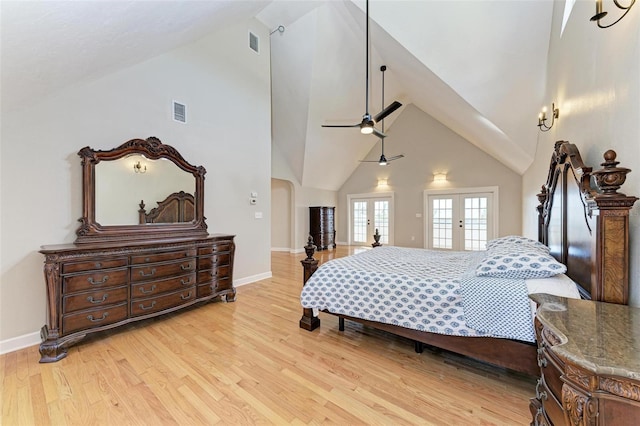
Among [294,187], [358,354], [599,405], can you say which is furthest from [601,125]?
[294,187]

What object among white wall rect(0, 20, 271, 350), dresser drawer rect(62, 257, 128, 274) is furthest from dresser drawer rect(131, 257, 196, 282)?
white wall rect(0, 20, 271, 350)

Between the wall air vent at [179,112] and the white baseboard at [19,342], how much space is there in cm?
275

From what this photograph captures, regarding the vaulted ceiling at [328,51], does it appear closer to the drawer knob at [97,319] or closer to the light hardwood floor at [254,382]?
the drawer knob at [97,319]

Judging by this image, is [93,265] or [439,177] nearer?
[93,265]

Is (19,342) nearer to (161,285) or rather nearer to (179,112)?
(161,285)

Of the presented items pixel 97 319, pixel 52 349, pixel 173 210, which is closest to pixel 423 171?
pixel 173 210

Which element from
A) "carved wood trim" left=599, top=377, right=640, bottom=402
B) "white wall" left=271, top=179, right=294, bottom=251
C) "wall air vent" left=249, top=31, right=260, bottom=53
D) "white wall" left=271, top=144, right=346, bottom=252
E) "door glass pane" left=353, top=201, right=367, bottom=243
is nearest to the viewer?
"carved wood trim" left=599, top=377, right=640, bottom=402

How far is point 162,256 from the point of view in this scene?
280 cm

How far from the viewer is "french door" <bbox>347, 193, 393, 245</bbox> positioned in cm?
841

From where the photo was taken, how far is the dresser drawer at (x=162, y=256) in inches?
103

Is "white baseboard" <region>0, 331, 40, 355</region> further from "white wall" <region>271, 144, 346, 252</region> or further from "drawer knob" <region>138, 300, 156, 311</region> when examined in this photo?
"white wall" <region>271, 144, 346, 252</region>

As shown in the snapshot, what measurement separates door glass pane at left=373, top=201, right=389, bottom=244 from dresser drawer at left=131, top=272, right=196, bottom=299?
6424 millimetres

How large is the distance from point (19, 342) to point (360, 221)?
7.95 metres

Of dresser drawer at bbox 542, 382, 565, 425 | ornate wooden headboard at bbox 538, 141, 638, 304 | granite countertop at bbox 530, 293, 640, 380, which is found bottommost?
dresser drawer at bbox 542, 382, 565, 425
